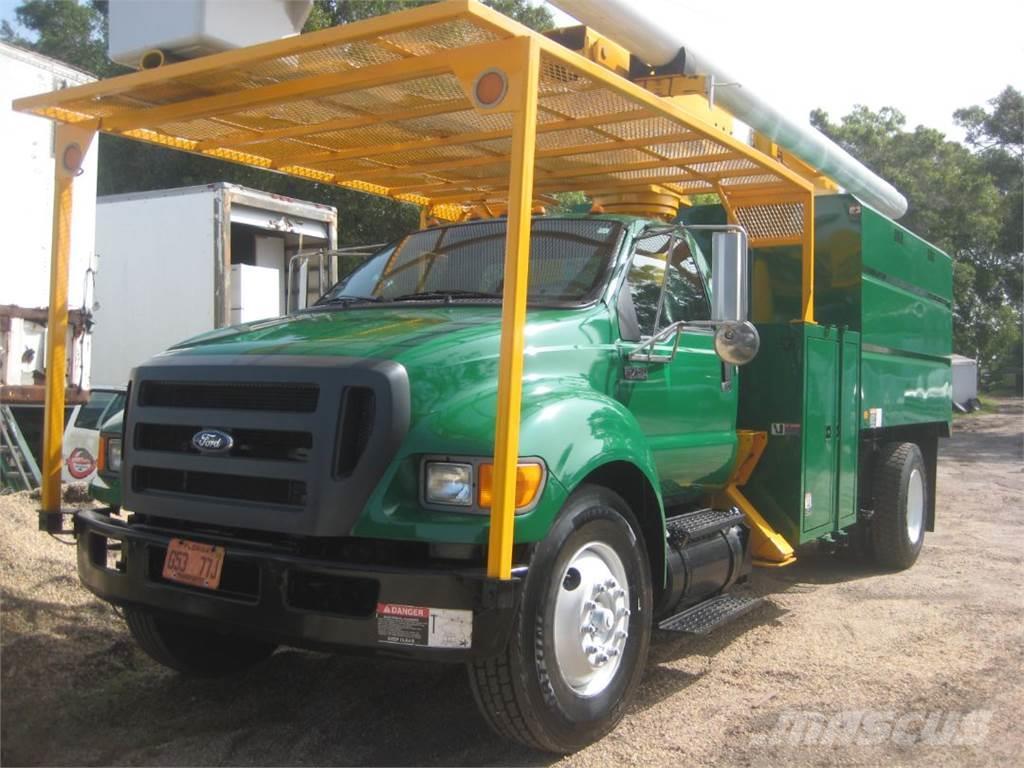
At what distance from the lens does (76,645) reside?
4902mm

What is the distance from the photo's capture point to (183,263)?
11133mm

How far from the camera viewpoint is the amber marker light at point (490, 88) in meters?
3.43

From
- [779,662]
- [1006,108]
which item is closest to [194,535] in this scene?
[779,662]

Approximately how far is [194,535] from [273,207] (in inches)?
330

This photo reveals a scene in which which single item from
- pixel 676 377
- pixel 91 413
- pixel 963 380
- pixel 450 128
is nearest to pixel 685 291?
pixel 676 377

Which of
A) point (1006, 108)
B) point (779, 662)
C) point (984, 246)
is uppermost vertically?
point (1006, 108)

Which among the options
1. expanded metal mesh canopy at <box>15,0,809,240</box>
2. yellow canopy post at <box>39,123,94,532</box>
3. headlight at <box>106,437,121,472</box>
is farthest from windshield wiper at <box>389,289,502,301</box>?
yellow canopy post at <box>39,123,94,532</box>

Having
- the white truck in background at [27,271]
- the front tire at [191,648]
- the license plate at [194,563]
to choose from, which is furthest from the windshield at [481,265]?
the white truck in background at [27,271]

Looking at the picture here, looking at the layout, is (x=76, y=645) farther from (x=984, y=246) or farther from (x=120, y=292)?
(x=984, y=246)

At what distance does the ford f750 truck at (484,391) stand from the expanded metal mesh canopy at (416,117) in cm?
2

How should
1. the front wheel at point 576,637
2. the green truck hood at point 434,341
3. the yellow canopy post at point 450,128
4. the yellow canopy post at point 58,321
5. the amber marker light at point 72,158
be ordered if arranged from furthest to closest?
the amber marker light at point 72,158, the yellow canopy post at point 58,321, the green truck hood at point 434,341, the front wheel at point 576,637, the yellow canopy post at point 450,128

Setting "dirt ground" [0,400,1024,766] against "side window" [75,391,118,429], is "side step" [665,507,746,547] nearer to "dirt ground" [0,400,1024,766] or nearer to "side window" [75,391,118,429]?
"dirt ground" [0,400,1024,766]

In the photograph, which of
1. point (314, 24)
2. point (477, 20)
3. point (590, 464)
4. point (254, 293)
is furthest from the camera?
point (314, 24)

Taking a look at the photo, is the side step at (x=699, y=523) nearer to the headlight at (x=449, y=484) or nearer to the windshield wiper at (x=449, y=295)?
the windshield wiper at (x=449, y=295)
